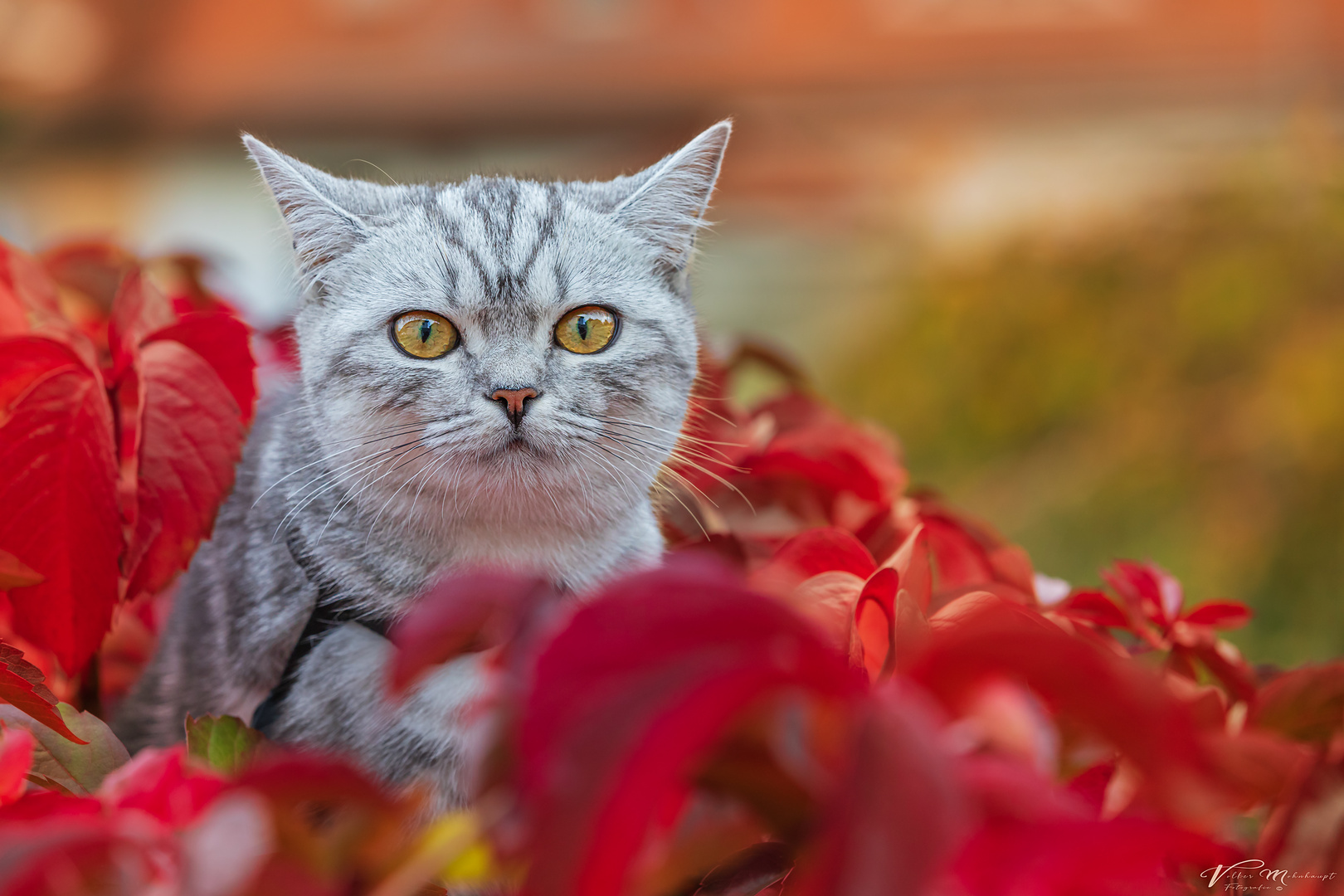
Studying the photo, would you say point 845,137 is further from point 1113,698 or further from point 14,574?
point 1113,698

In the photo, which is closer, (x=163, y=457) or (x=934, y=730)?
(x=934, y=730)

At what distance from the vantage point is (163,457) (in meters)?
0.65

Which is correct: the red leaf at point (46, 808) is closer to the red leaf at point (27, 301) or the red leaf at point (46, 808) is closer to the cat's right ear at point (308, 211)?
the red leaf at point (27, 301)

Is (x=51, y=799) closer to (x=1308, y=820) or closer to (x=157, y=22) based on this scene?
(x=1308, y=820)

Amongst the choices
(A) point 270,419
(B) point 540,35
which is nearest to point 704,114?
(B) point 540,35

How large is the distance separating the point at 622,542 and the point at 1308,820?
0.66 metres

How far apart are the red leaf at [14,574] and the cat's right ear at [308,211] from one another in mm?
515

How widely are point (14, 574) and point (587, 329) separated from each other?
535mm

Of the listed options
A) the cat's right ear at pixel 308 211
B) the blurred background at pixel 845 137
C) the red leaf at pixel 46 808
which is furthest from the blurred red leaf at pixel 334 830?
the blurred background at pixel 845 137

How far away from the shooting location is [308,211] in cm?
96

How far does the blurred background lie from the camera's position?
196cm

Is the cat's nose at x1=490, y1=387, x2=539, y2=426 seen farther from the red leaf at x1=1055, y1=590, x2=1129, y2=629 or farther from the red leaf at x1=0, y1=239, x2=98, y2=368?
the red leaf at x1=1055, y1=590, x2=1129, y2=629

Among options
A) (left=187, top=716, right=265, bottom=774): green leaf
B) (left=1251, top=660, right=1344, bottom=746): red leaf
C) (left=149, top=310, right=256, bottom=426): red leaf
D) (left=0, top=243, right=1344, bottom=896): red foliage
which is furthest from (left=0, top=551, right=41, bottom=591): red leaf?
(left=1251, top=660, right=1344, bottom=746): red leaf

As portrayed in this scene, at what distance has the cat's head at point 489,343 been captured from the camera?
34.9 inches
